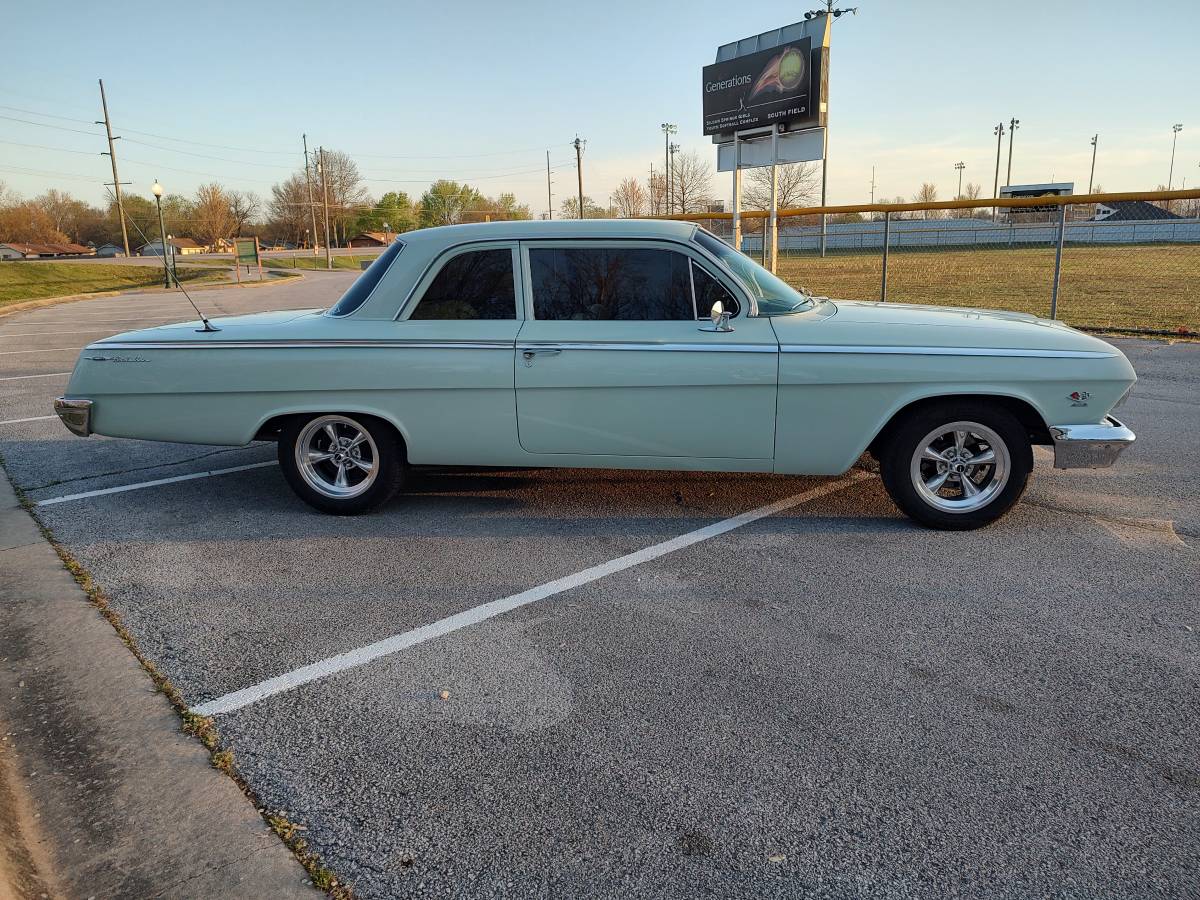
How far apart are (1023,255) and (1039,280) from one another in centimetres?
582

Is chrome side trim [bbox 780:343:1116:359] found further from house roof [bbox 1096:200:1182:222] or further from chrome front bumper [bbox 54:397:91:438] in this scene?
house roof [bbox 1096:200:1182:222]

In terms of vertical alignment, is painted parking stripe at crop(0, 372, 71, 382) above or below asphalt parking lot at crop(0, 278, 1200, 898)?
above

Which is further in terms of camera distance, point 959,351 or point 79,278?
point 79,278

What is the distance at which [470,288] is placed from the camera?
494 cm

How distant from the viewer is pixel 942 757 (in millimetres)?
2719

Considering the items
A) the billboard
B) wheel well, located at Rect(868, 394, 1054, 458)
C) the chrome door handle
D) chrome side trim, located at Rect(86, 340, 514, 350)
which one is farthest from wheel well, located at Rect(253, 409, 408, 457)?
the billboard

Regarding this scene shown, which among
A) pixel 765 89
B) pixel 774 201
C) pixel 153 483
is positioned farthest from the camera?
pixel 765 89

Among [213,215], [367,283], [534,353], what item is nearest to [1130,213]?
[534,353]

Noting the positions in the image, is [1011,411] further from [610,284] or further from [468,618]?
[468,618]

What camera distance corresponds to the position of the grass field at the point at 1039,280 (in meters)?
14.4

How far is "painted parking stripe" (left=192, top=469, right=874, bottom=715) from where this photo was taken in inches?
125

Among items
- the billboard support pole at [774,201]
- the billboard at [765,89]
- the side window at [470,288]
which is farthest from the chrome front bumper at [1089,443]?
the billboard at [765,89]

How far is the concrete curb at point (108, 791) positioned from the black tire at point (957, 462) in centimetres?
360

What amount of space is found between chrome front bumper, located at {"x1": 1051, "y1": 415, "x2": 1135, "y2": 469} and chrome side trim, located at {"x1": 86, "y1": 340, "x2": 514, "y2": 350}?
9.84 ft
